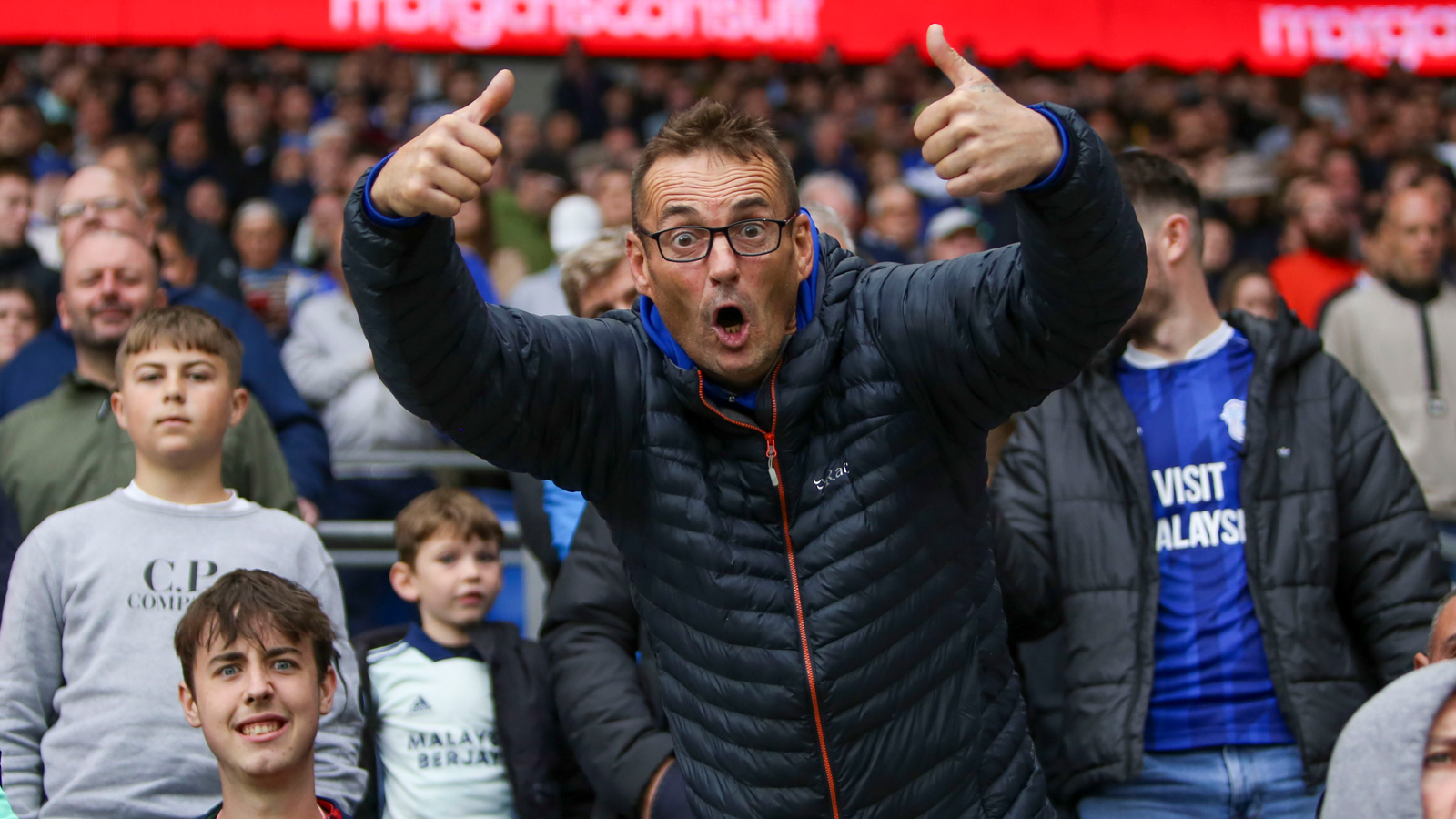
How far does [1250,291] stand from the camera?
212 inches

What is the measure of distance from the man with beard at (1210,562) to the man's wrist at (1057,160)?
1305mm

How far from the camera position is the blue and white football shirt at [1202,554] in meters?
2.99

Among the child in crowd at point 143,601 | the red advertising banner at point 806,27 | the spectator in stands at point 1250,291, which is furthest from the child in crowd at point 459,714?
the red advertising banner at point 806,27

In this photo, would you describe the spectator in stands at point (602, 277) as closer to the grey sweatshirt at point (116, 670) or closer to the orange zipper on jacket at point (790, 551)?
the grey sweatshirt at point (116, 670)

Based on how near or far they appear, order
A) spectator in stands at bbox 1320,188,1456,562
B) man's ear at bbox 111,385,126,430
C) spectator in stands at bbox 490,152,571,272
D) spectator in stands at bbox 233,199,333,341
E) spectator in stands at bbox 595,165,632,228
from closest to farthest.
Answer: man's ear at bbox 111,385,126,430 < spectator in stands at bbox 1320,188,1456,562 < spectator in stands at bbox 595,165,632,228 < spectator in stands at bbox 233,199,333,341 < spectator in stands at bbox 490,152,571,272

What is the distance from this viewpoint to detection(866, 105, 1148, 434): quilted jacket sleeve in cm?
186

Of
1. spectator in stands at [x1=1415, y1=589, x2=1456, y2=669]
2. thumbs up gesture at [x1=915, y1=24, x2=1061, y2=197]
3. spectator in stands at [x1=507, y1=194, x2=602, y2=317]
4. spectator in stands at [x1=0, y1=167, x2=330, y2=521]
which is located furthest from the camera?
spectator in stands at [x1=507, y1=194, x2=602, y2=317]

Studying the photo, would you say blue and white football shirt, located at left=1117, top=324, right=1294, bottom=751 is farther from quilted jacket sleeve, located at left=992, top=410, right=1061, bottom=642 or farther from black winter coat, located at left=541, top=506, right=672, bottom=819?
black winter coat, located at left=541, top=506, right=672, bottom=819

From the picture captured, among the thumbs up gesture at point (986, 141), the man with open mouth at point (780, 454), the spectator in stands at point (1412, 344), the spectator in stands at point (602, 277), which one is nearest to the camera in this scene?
the thumbs up gesture at point (986, 141)

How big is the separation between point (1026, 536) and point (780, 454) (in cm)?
120

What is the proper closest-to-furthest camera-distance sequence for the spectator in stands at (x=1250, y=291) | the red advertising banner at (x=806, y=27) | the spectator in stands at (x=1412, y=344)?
1. the spectator in stands at (x=1412, y=344)
2. the spectator in stands at (x=1250, y=291)
3. the red advertising banner at (x=806, y=27)

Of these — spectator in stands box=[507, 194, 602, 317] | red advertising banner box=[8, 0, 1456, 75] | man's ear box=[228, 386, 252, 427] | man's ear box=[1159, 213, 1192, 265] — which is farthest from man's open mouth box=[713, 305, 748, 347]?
red advertising banner box=[8, 0, 1456, 75]

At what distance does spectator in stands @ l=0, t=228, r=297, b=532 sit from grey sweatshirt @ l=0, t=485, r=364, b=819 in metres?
0.46

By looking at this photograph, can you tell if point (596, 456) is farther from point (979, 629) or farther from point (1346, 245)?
point (1346, 245)
